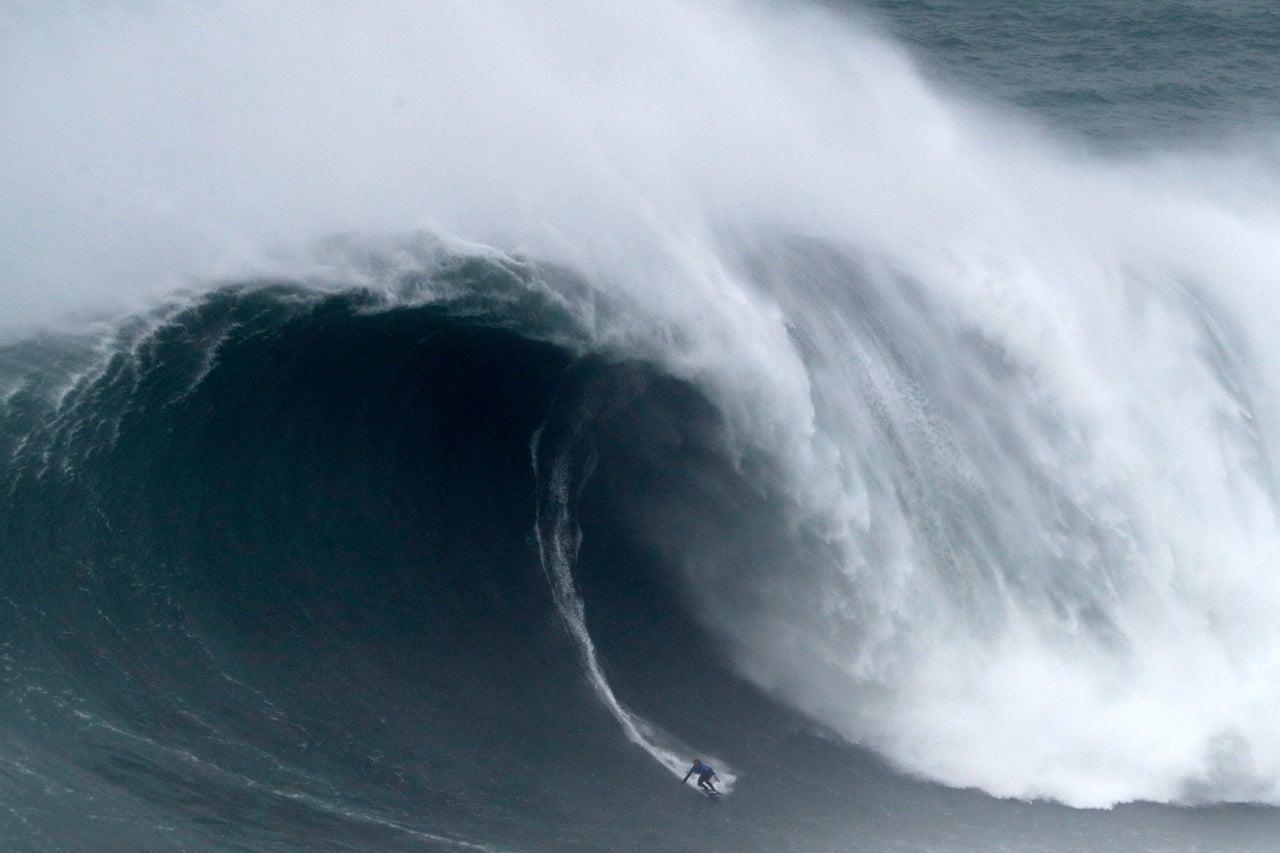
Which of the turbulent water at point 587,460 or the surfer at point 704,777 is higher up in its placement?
the turbulent water at point 587,460

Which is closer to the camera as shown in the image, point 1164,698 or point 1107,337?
point 1164,698

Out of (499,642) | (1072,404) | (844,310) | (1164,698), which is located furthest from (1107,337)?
(499,642)

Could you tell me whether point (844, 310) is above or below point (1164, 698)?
above

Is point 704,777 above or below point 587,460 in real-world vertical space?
below

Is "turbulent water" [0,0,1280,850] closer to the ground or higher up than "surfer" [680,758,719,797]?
higher up

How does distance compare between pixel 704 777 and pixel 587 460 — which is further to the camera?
pixel 587 460

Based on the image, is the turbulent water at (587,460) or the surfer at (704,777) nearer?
the turbulent water at (587,460)

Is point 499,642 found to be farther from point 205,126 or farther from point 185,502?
point 205,126

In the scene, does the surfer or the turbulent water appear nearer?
the turbulent water
